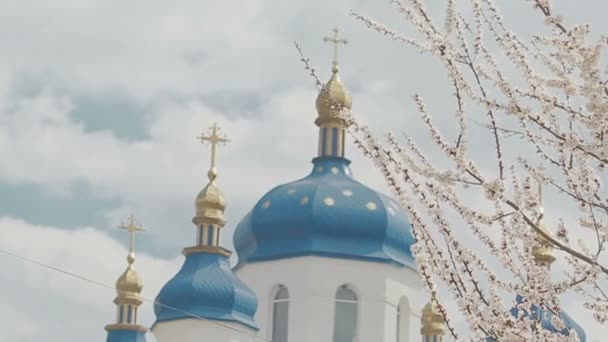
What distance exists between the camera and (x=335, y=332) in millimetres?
20672

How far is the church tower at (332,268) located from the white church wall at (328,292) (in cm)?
1

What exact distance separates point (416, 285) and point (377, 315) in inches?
30.9

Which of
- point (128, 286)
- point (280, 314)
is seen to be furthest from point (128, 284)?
point (280, 314)

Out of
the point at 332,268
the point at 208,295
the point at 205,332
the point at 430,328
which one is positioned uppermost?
the point at 332,268

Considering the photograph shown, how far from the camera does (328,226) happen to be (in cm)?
2098

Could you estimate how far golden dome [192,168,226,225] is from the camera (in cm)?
2016

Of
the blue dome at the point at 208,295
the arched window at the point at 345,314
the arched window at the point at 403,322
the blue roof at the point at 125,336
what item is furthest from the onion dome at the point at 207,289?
the blue roof at the point at 125,336

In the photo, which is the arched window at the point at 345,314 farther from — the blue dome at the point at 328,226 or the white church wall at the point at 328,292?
the blue dome at the point at 328,226

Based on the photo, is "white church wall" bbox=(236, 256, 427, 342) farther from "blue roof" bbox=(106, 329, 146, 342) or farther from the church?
"blue roof" bbox=(106, 329, 146, 342)

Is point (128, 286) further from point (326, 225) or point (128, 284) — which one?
point (326, 225)

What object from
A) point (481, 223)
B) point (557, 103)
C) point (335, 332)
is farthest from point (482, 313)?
point (335, 332)

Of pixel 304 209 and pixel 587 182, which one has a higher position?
pixel 304 209

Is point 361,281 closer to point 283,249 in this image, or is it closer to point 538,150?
point 283,249

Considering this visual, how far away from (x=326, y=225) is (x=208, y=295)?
8.15 feet
